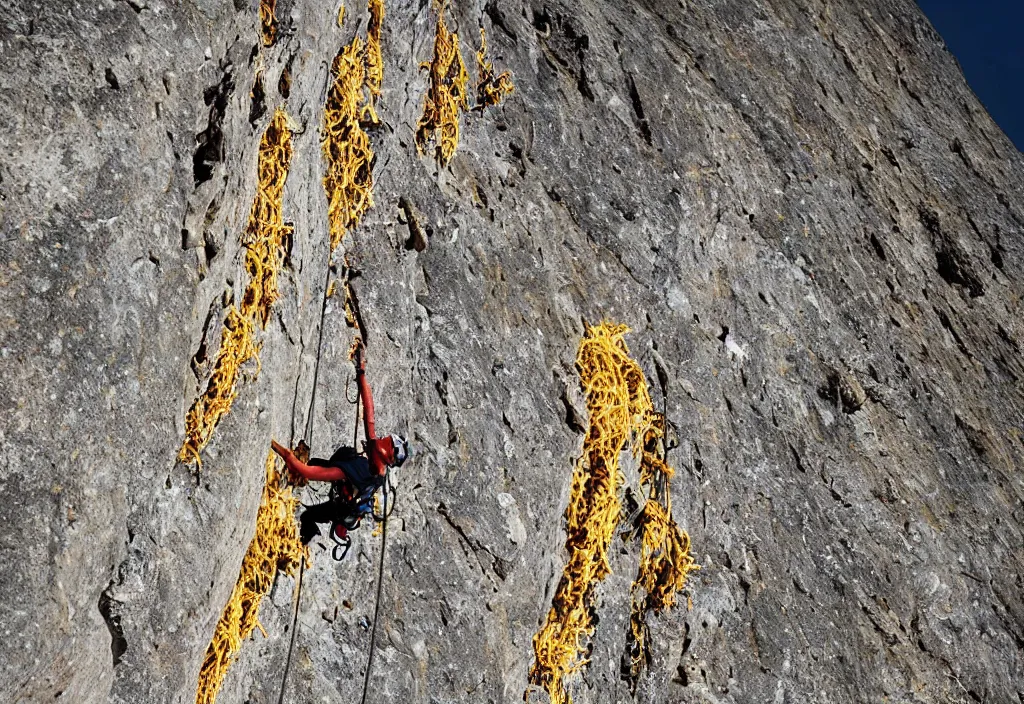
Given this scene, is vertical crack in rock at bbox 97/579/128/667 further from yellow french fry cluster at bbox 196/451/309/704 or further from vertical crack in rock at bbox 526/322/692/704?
vertical crack in rock at bbox 526/322/692/704

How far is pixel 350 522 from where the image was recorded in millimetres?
6082

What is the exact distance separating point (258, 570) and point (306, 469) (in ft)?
2.26

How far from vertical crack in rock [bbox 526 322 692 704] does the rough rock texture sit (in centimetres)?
16

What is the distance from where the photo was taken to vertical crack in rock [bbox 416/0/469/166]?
7715 mm

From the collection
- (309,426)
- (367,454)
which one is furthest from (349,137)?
(367,454)

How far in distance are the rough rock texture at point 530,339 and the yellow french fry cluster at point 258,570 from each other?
0.15 m

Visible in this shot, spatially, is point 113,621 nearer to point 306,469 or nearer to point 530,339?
point 306,469

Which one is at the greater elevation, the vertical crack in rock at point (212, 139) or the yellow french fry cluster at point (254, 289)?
the vertical crack in rock at point (212, 139)

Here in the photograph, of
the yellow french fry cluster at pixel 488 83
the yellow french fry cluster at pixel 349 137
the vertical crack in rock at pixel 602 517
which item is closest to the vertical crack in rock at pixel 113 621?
the yellow french fry cluster at pixel 349 137

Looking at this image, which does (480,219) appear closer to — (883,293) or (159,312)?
(159,312)

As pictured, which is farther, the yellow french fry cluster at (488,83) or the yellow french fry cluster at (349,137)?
the yellow french fry cluster at (488,83)

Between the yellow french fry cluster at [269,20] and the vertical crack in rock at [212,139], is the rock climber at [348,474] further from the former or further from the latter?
the yellow french fry cluster at [269,20]

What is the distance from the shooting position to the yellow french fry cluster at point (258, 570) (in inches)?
215

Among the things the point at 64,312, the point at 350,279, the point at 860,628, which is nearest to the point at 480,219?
the point at 350,279
